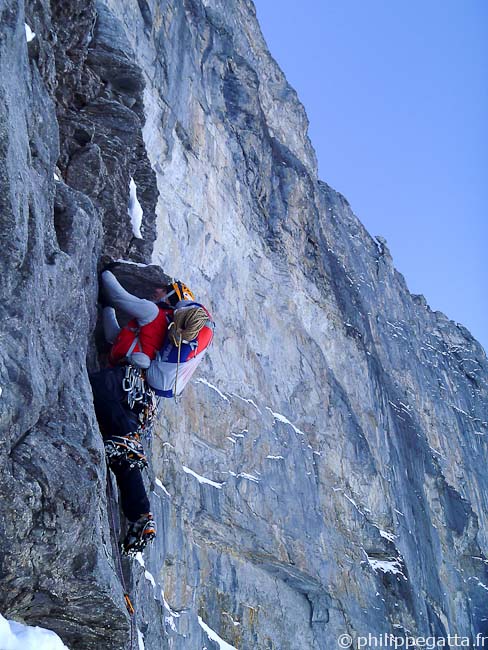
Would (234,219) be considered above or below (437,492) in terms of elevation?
above

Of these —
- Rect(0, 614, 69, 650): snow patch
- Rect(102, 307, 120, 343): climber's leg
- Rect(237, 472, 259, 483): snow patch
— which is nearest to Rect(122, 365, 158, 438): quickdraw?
Rect(102, 307, 120, 343): climber's leg

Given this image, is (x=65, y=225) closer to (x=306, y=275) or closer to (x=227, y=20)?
(x=306, y=275)

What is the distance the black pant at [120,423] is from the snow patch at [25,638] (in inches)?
60.4

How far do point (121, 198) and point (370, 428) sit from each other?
1772 centimetres

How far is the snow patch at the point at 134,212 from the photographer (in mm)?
7051

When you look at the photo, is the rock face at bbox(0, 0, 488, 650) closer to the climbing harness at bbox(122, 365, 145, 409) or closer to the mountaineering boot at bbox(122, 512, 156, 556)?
the mountaineering boot at bbox(122, 512, 156, 556)

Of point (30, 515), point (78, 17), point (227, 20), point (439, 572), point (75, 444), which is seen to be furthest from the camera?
point (439, 572)

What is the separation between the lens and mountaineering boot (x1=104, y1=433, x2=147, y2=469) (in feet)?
15.9

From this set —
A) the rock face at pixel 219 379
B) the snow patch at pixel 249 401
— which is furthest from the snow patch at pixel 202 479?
the snow patch at pixel 249 401

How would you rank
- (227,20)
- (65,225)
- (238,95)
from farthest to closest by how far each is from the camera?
1. (227,20)
2. (238,95)
3. (65,225)

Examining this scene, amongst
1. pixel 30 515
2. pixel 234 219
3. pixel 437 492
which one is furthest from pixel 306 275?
pixel 30 515

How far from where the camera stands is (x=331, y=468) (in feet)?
63.1

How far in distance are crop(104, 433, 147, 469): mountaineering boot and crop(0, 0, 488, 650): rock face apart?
0.61 m

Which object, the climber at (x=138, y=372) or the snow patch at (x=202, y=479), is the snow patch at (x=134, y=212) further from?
the snow patch at (x=202, y=479)
